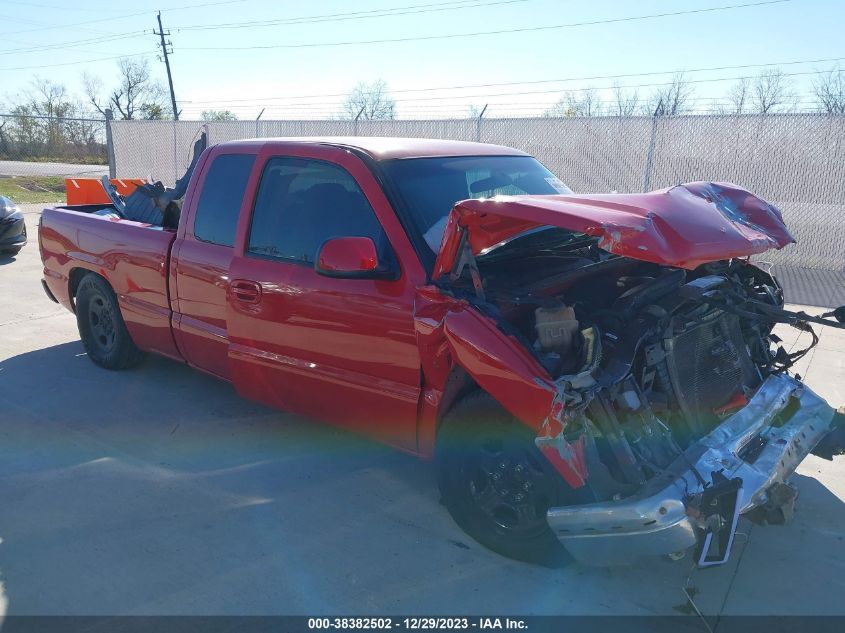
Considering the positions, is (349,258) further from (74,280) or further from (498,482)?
(74,280)

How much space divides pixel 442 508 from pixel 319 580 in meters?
0.87

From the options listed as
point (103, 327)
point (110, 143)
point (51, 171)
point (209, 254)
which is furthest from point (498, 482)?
point (51, 171)

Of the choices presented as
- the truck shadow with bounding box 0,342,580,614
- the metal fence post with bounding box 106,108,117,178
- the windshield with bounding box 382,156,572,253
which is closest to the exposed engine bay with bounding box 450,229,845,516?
the windshield with bounding box 382,156,572,253

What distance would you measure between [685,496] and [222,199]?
323cm

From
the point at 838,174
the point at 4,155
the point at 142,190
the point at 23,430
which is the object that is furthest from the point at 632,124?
the point at 4,155

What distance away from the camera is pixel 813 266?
11.2 metres

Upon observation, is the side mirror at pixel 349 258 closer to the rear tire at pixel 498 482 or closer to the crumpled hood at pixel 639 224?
the crumpled hood at pixel 639 224

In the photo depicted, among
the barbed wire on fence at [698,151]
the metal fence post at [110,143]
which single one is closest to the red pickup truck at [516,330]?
the barbed wire on fence at [698,151]

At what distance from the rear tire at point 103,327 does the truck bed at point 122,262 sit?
14 cm

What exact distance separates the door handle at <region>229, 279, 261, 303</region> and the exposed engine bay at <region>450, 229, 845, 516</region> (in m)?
1.33

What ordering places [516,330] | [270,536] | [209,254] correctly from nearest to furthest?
[516,330] → [270,536] → [209,254]

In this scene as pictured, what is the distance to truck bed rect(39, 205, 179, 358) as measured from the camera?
16.6 feet

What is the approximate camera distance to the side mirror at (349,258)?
3473 mm

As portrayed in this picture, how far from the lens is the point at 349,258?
11.4ft
